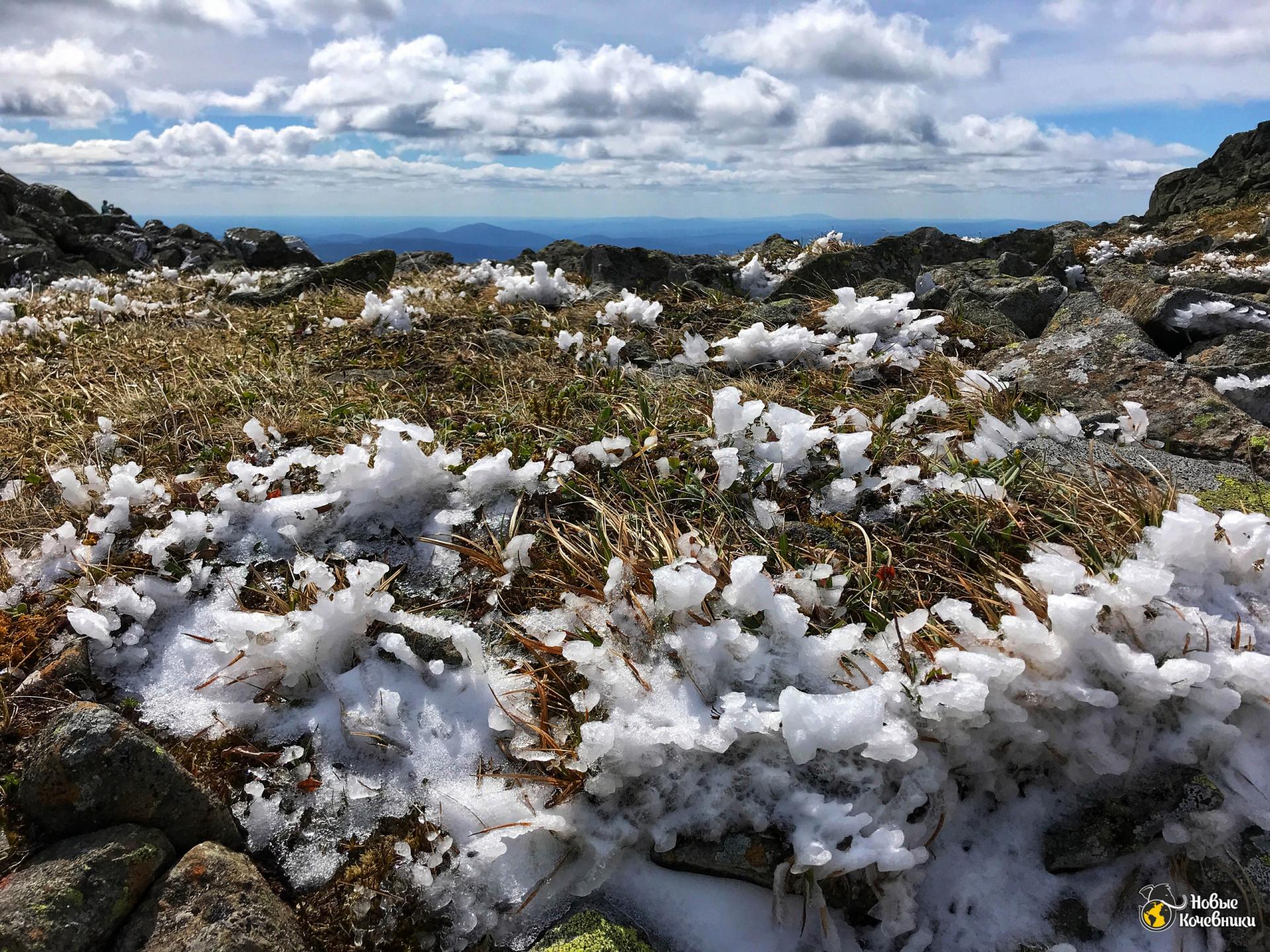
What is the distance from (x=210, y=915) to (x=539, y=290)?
682 cm

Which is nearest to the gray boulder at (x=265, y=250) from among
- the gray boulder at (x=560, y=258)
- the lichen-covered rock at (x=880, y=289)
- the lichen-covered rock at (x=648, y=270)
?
the gray boulder at (x=560, y=258)

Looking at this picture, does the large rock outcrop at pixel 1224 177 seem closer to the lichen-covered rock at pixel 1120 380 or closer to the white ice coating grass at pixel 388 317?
the lichen-covered rock at pixel 1120 380

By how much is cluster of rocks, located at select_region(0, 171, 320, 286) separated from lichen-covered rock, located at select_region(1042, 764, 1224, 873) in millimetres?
17089

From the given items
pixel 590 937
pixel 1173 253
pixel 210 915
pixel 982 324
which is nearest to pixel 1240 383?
pixel 982 324

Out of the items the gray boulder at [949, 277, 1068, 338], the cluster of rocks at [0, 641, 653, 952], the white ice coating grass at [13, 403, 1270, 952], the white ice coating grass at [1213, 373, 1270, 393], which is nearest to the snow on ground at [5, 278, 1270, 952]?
the white ice coating grass at [13, 403, 1270, 952]

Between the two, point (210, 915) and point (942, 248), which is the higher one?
point (942, 248)

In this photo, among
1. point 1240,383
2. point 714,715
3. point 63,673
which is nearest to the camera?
point 714,715

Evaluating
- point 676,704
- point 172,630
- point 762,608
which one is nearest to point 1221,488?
point 762,608

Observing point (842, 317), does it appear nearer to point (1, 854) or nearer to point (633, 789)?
point (633, 789)

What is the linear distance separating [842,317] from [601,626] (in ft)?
13.4

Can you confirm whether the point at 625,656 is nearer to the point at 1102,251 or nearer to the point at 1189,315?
the point at 1189,315

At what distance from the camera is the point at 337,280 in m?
9.77

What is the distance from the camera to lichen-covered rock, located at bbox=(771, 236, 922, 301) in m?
7.98

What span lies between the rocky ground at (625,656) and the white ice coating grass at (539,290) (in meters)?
2.96
